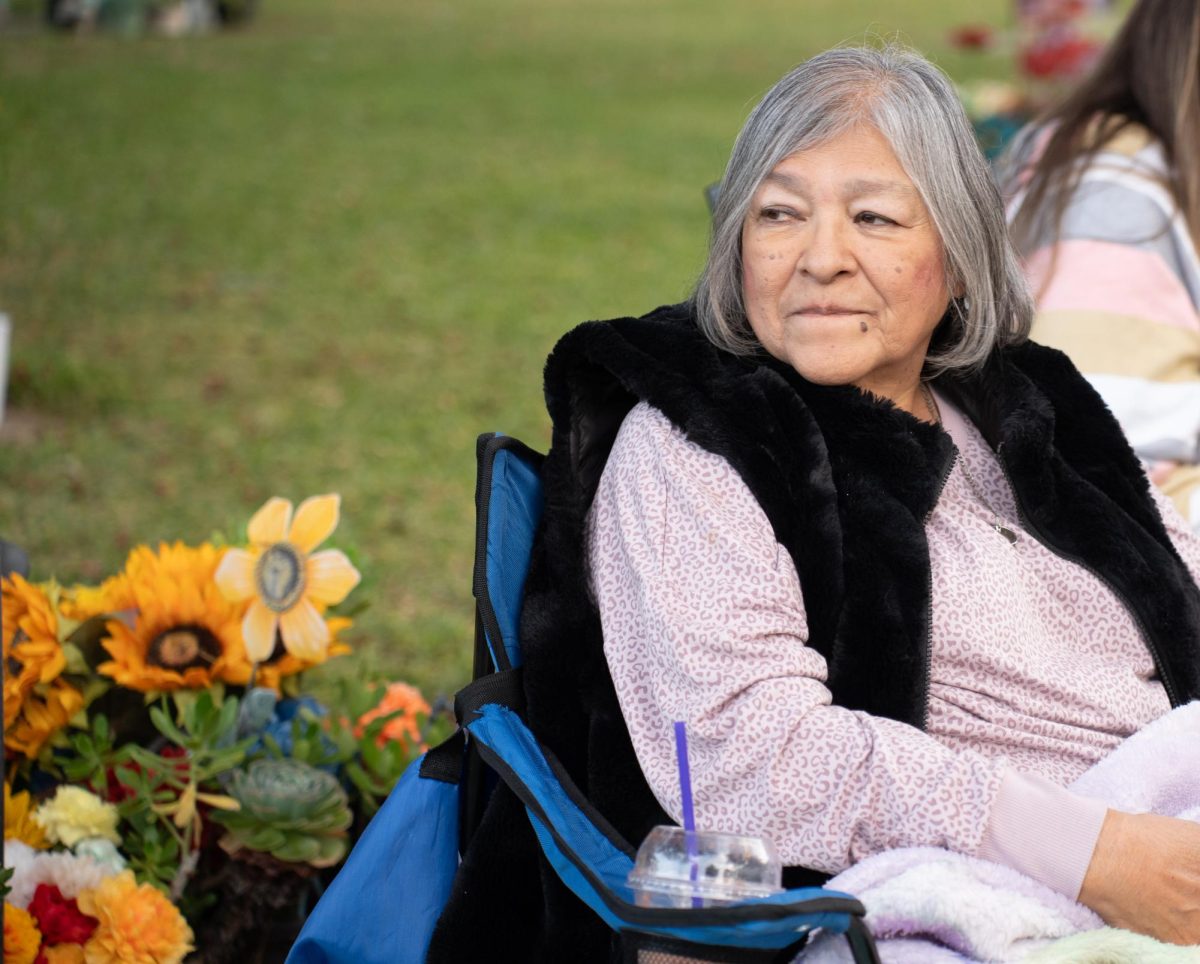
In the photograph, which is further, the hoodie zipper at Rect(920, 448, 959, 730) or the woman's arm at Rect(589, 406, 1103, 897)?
the hoodie zipper at Rect(920, 448, 959, 730)

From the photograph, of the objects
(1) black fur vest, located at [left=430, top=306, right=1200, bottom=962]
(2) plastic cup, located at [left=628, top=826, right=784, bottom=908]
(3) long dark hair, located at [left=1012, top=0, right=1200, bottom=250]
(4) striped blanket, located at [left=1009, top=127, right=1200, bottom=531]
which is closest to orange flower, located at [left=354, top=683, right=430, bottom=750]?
(1) black fur vest, located at [left=430, top=306, right=1200, bottom=962]

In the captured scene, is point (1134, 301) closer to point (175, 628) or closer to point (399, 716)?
point (399, 716)

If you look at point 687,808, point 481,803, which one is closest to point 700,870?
point 687,808

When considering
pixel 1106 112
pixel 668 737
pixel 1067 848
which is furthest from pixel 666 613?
pixel 1106 112

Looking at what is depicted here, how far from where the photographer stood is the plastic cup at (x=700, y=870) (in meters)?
1.87

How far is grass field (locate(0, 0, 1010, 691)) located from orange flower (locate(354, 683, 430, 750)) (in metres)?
0.67

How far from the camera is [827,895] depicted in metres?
1.82

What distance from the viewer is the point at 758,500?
224 centimetres

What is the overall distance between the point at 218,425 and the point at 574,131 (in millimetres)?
9015

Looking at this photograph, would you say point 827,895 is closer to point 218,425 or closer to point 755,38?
point 218,425

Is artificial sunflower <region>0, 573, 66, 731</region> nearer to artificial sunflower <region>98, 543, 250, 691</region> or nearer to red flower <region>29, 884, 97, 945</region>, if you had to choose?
artificial sunflower <region>98, 543, 250, 691</region>

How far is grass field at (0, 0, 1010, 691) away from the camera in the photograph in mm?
5859

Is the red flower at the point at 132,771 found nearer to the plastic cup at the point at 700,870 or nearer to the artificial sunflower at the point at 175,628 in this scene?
the artificial sunflower at the point at 175,628

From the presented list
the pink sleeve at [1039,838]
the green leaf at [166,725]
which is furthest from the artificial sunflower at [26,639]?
the pink sleeve at [1039,838]
